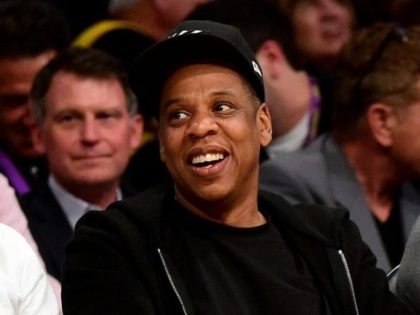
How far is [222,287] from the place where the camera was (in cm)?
258

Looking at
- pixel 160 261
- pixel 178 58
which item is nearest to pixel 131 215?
pixel 160 261

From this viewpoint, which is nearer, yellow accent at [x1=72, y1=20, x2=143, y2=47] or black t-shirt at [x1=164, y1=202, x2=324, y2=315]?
black t-shirt at [x1=164, y1=202, x2=324, y2=315]

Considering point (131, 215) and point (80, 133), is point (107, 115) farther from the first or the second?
point (131, 215)

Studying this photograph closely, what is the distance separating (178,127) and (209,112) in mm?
71

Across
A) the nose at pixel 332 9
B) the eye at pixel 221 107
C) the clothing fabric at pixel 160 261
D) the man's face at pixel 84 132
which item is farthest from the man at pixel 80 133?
the nose at pixel 332 9

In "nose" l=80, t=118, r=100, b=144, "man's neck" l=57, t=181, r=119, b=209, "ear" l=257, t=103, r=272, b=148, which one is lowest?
"man's neck" l=57, t=181, r=119, b=209

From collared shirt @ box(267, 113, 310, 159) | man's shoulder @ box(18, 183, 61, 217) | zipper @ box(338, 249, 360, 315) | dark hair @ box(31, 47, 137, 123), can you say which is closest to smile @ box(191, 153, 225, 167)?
zipper @ box(338, 249, 360, 315)

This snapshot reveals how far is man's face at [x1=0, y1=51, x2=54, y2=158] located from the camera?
3.97 meters

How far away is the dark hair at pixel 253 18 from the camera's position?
13.7 ft

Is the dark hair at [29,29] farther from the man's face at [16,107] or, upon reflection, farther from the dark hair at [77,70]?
the dark hair at [77,70]

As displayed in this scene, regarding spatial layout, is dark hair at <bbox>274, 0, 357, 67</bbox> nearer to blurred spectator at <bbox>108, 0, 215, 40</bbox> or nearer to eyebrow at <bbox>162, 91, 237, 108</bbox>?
blurred spectator at <bbox>108, 0, 215, 40</bbox>

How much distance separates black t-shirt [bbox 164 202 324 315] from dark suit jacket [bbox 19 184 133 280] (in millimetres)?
829

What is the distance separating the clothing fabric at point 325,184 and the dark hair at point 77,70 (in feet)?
1.91

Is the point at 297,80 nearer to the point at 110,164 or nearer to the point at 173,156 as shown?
the point at 110,164
